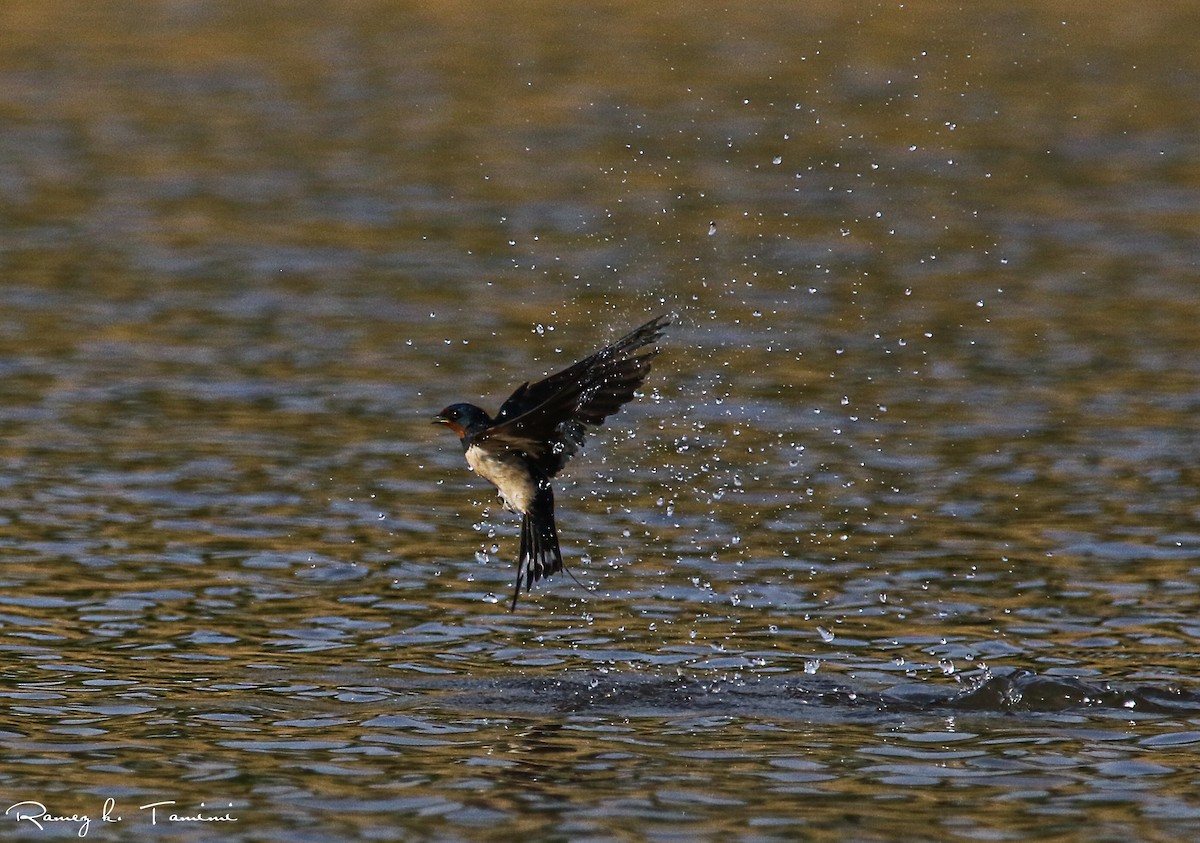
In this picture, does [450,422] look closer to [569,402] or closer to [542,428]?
[542,428]

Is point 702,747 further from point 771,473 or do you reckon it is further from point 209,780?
point 771,473

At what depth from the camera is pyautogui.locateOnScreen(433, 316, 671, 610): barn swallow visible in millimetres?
8805

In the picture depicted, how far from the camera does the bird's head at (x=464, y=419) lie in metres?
9.11

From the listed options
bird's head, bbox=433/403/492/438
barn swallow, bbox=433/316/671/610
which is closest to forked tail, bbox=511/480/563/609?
barn swallow, bbox=433/316/671/610

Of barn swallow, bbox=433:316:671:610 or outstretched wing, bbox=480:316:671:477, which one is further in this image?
barn swallow, bbox=433:316:671:610

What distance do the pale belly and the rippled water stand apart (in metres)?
0.80

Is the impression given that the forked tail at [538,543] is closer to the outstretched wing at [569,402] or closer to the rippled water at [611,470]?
the outstretched wing at [569,402]

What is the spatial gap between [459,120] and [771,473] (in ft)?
51.3

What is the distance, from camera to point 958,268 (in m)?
20.2

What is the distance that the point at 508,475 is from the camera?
30.3 feet

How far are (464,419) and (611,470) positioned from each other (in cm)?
462

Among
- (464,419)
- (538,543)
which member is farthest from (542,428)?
(538,543)

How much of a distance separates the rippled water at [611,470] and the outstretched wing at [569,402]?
106 cm

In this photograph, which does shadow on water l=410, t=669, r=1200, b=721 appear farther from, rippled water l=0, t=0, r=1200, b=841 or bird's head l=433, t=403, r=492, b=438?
bird's head l=433, t=403, r=492, b=438
